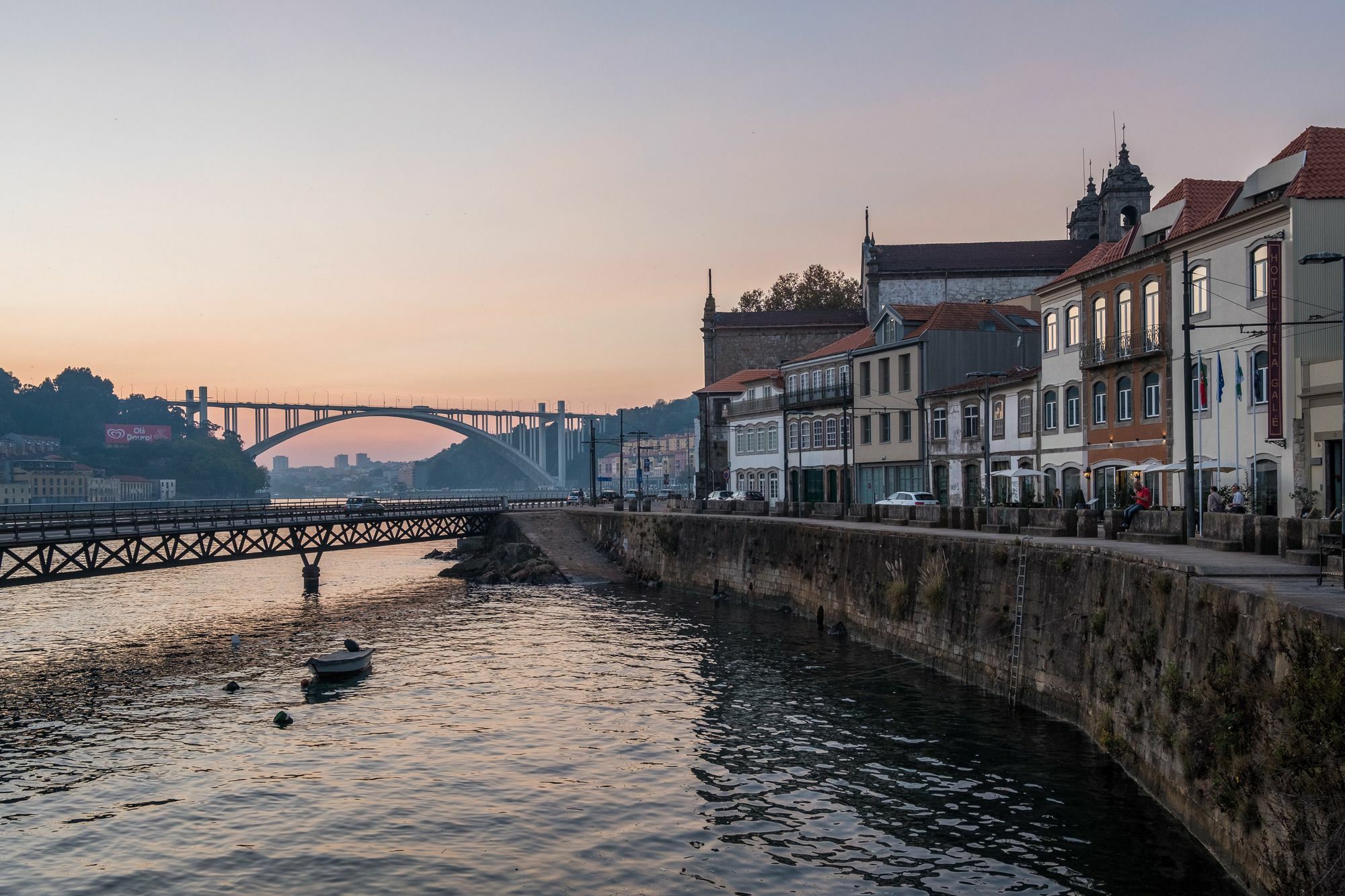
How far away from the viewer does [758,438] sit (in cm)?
8575

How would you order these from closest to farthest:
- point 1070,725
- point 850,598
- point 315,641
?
point 1070,725
point 850,598
point 315,641

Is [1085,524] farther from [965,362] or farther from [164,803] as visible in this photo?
[965,362]

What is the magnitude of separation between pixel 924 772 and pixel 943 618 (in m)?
10.7

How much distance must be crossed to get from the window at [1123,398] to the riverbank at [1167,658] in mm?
11668

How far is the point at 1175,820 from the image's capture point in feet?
59.5

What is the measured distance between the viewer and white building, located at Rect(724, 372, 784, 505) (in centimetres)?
8219

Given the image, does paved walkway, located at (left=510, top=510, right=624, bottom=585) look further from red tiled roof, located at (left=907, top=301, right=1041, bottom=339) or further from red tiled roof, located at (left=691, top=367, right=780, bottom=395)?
red tiled roof, located at (left=907, top=301, right=1041, bottom=339)

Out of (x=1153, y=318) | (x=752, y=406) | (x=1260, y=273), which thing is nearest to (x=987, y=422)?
(x=1153, y=318)

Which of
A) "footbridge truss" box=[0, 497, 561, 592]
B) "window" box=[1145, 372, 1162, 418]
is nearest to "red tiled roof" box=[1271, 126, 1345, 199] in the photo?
"window" box=[1145, 372, 1162, 418]

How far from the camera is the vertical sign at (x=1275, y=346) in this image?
3459 centimetres

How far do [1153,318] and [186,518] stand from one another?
46631 mm

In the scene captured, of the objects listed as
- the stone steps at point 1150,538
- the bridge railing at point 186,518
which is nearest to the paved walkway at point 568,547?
the bridge railing at point 186,518

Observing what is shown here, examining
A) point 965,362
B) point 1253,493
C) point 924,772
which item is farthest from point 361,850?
point 965,362

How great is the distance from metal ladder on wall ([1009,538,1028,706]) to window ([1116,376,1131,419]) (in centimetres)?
1923
